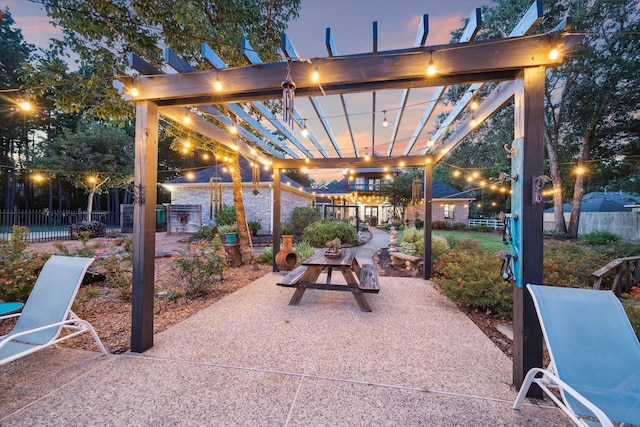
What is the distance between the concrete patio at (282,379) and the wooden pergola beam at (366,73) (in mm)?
2757

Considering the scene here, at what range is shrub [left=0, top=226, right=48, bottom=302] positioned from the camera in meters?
3.26

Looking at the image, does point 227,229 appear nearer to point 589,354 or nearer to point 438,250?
point 438,250

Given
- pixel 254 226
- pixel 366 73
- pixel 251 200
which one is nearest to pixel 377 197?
pixel 251 200

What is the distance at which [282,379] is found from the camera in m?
2.26

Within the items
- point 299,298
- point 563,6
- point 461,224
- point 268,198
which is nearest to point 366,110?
point 299,298

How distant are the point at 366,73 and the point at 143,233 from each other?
2830mm

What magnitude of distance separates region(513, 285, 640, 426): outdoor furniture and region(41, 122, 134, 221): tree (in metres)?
20.0

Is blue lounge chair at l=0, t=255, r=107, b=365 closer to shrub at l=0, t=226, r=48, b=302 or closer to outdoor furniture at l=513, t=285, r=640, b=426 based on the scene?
shrub at l=0, t=226, r=48, b=302

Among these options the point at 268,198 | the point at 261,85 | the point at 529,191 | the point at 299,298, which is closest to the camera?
the point at 529,191

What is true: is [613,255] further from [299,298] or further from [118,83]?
[118,83]

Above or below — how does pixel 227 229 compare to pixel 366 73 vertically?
below

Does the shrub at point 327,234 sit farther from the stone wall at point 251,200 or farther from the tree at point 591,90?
the tree at point 591,90

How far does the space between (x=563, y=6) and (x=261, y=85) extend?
16.5 metres

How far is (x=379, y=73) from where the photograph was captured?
8.13 ft
